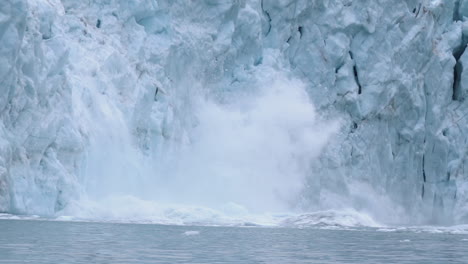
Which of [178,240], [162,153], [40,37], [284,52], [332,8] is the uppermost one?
[332,8]

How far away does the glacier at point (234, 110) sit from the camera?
2194 cm

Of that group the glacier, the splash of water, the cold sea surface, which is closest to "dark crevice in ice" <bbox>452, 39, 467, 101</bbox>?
the glacier

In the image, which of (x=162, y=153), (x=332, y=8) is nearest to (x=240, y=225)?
(x=162, y=153)

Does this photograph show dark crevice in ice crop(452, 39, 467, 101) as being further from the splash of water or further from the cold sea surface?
the cold sea surface

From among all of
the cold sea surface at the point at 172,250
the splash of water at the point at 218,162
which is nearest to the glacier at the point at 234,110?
the splash of water at the point at 218,162

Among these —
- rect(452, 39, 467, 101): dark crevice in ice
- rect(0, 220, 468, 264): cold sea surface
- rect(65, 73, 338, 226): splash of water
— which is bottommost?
rect(0, 220, 468, 264): cold sea surface

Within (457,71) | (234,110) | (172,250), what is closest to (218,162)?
(234,110)

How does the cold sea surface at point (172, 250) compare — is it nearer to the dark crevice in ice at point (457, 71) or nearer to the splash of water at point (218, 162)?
the splash of water at point (218, 162)

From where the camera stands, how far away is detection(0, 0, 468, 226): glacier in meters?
21.9

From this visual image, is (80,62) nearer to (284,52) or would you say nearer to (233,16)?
(233,16)

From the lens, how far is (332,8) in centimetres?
3212

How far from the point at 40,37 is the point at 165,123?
5736mm

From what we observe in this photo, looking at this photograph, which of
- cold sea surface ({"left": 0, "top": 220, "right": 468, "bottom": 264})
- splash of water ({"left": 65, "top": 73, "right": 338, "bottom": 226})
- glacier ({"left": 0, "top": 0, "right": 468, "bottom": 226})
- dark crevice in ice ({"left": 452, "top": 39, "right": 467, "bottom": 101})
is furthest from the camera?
dark crevice in ice ({"left": 452, "top": 39, "right": 467, "bottom": 101})

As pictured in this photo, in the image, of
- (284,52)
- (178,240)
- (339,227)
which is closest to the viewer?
(178,240)
